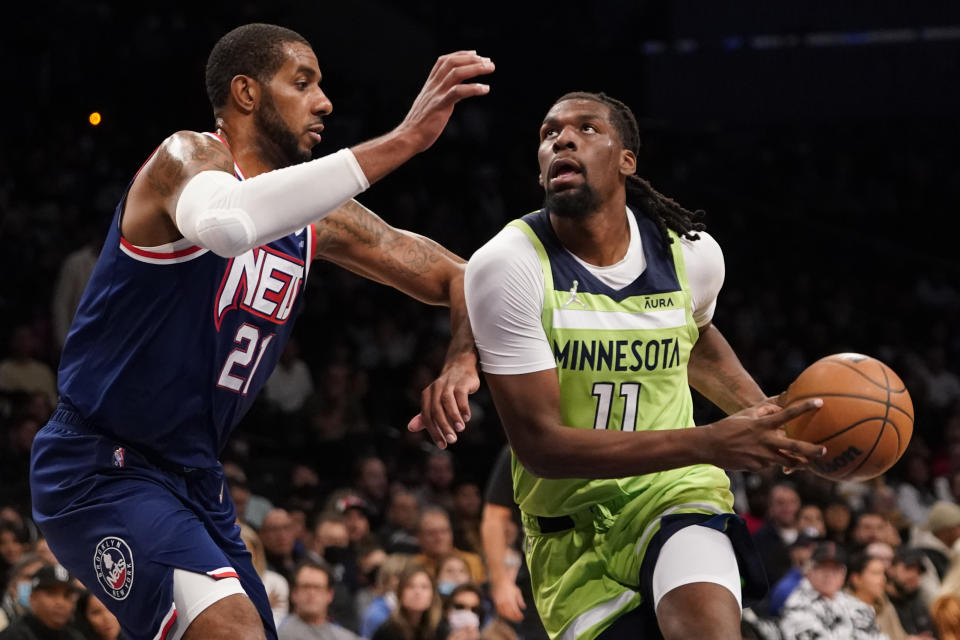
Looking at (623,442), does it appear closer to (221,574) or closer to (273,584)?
(221,574)

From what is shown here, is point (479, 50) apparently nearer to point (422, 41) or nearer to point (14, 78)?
point (422, 41)

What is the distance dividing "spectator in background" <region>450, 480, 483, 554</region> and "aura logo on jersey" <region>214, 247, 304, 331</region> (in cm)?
Result: 533

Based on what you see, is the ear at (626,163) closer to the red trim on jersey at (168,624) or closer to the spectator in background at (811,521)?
the red trim on jersey at (168,624)

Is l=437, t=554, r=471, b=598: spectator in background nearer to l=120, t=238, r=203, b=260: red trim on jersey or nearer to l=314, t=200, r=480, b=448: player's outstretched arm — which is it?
l=314, t=200, r=480, b=448: player's outstretched arm

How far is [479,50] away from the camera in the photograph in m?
17.6

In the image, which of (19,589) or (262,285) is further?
(19,589)

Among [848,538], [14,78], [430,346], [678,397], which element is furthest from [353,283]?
[678,397]

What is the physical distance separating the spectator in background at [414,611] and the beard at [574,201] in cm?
350

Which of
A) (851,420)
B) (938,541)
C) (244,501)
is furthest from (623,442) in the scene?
(938,541)

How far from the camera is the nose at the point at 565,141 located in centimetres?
392

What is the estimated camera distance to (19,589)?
247 inches

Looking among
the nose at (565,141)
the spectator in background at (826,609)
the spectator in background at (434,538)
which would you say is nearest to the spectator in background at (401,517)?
the spectator in background at (434,538)

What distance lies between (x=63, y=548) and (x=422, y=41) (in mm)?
14799

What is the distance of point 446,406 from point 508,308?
1.36 feet
